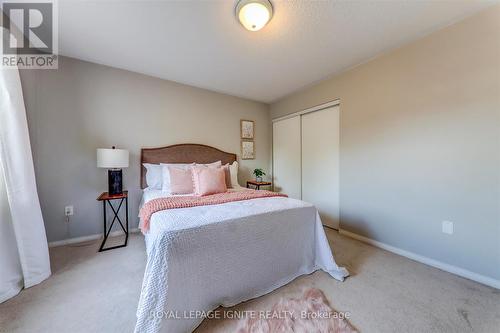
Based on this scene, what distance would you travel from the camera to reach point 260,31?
6.23 ft

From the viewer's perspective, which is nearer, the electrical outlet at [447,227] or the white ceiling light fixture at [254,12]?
the white ceiling light fixture at [254,12]

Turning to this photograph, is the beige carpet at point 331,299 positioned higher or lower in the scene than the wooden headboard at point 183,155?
lower

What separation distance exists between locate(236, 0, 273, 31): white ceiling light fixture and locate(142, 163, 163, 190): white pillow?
7.12 ft

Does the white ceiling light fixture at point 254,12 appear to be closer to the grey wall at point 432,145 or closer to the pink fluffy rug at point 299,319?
the grey wall at point 432,145

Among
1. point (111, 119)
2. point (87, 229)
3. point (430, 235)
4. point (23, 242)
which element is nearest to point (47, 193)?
point (87, 229)

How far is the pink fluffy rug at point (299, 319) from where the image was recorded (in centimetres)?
119

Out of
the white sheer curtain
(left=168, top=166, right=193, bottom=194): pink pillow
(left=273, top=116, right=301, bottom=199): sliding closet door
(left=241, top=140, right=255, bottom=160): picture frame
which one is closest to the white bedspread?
(left=168, top=166, right=193, bottom=194): pink pillow

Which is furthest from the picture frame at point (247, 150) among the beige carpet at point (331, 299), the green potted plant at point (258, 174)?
the beige carpet at point (331, 299)

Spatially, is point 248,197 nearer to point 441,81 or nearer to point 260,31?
point 260,31

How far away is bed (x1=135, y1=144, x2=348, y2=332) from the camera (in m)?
1.12

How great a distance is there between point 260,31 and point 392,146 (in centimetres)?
200

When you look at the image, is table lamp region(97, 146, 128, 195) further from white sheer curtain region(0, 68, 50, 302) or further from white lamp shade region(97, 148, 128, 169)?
white sheer curtain region(0, 68, 50, 302)

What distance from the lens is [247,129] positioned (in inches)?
155

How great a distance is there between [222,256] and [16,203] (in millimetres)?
1786
